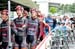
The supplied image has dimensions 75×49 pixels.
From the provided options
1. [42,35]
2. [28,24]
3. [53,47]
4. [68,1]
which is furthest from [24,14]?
[68,1]

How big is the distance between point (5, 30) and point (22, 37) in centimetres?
56

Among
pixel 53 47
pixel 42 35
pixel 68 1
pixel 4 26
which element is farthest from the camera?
pixel 68 1

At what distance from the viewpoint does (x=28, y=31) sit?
8.99 metres

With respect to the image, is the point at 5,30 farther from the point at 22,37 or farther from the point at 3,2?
the point at 3,2

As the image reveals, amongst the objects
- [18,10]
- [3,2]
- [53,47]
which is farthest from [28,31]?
[53,47]

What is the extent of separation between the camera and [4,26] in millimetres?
8148

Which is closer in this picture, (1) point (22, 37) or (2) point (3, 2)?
(1) point (22, 37)

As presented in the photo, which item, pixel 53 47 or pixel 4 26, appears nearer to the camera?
pixel 4 26

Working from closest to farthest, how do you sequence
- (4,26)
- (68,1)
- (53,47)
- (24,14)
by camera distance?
(4,26)
(24,14)
(53,47)
(68,1)

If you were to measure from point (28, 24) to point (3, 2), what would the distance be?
109 inches

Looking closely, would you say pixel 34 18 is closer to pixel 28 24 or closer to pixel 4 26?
pixel 28 24

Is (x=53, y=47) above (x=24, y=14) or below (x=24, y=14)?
below

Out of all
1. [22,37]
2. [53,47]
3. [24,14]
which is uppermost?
[24,14]

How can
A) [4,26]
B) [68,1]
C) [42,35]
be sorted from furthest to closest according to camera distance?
[68,1]
[42,35]
[4,26]
